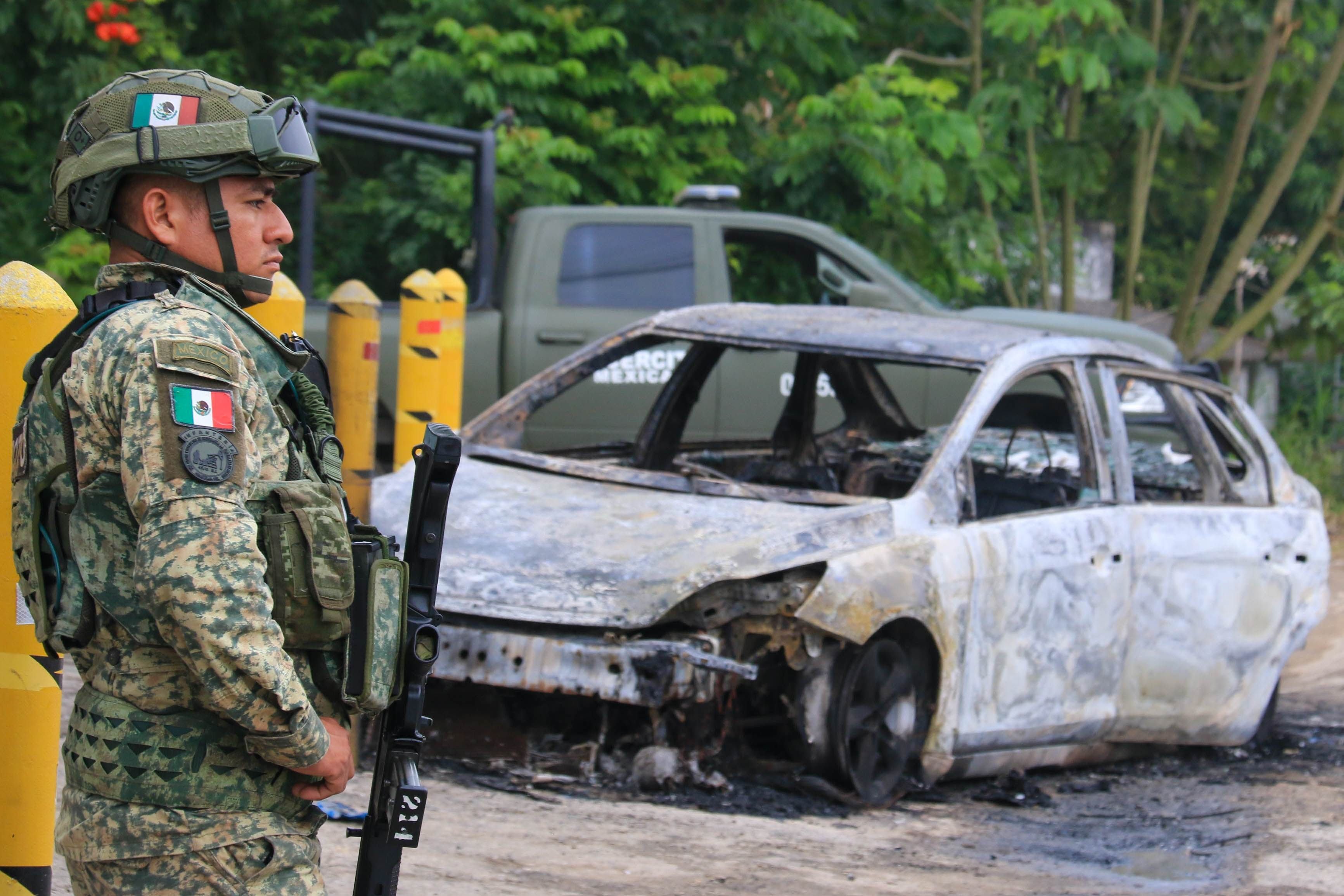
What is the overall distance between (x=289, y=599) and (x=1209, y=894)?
3004mm

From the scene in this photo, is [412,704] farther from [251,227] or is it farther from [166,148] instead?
[166,148]

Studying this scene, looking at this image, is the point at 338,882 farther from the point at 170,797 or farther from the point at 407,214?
the point at 407,214

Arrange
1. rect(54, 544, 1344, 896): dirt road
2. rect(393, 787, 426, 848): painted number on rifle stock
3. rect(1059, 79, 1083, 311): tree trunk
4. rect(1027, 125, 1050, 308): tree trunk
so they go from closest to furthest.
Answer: rect(393, 787, 426, 848): painted number on rifle stock, rect(54, 544, 1344, 896): dirt road, rect(1027, 125, 1050, 308): tree trunk, rect(1059, 79, 1083, 311): tree trunk

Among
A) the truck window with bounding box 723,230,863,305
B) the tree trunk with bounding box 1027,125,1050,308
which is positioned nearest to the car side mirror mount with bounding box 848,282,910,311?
the truck window with bounding box 723,230,863,305

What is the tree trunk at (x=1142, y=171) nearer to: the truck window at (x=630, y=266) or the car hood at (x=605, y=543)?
the truck window at (x=630, y=266)

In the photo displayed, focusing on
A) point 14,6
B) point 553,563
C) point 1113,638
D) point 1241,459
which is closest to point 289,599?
point 553,563

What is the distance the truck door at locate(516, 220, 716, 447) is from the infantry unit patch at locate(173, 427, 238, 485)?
6.34 m

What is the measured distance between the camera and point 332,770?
208 cm

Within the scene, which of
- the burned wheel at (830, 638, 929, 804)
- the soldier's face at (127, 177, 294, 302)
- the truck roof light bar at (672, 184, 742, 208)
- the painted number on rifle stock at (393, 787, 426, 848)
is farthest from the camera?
the truck roof light bar at (672, 184, 742, 208)

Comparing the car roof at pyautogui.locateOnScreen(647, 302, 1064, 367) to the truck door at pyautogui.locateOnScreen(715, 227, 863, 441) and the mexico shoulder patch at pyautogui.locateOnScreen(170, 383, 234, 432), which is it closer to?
the truck door at pyautogui.locateOnScreen(715, 227, 863, 441)

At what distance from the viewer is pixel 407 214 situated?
34.3 ft

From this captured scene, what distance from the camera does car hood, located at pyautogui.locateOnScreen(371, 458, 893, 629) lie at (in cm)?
450

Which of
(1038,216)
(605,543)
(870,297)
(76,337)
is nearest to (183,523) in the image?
(76,337)

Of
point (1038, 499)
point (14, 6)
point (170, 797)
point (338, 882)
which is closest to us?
point (170, 797)
